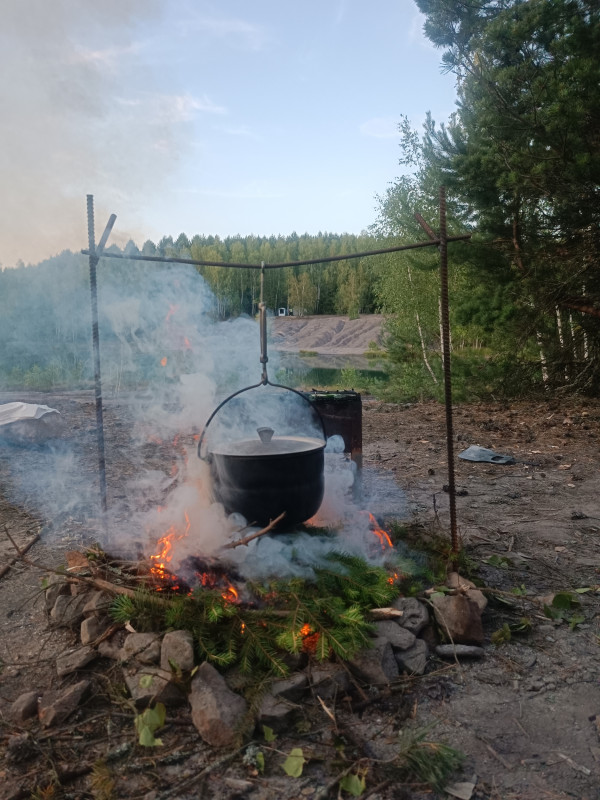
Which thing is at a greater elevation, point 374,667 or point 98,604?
point 98,604

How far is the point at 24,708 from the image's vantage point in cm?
261

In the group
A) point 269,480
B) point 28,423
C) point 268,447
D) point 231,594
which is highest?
point 268,447

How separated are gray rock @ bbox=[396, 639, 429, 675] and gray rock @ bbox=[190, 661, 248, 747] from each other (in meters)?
0.89

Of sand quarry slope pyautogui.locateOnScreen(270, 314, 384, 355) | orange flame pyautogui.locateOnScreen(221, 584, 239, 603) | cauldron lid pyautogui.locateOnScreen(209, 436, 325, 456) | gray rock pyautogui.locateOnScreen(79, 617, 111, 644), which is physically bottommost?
gray rock pyautogui.locateOnScreen(79, 617, 111, 644)

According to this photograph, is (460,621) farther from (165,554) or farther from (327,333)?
(327,333)

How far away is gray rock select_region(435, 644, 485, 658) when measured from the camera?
306 centimetres

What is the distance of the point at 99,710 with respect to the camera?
2.66 meters

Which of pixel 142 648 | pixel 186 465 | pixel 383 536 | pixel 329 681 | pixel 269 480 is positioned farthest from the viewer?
pixel 186 465

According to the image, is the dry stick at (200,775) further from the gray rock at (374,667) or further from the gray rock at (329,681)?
the gray rock at (374,667)

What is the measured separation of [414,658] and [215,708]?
1096mm

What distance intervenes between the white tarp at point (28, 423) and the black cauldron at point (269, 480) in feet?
21.6

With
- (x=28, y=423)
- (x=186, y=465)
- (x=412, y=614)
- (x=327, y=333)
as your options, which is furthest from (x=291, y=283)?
(x=412, y=614)

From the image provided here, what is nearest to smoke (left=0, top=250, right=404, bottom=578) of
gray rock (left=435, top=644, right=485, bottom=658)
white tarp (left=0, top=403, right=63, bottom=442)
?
white tarp (left=0, top=403, right=63, bottom=442)

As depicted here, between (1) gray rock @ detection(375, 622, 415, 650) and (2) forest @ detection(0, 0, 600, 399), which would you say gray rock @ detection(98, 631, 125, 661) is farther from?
(2) forest @ detection(0, 0, 600, 399)
